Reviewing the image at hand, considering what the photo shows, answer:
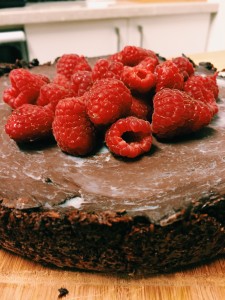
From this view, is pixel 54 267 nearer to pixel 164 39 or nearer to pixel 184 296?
pixel 184 296

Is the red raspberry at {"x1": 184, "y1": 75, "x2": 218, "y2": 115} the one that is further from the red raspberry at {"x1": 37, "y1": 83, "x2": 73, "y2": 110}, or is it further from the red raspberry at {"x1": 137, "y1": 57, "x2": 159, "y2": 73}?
the red raspberry at {"x1": 37, "y1": 83, "x2": 73, "y2": 110}

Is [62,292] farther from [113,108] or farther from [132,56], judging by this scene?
[132,56]

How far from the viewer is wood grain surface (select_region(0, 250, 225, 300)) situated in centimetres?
79

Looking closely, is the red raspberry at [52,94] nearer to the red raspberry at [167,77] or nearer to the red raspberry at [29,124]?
the red raspberry at [29,124]

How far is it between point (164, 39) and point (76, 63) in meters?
1.55

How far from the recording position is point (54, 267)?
33.6 inches

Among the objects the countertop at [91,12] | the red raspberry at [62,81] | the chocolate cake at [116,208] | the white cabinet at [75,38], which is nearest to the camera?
the chocolate cake at [116,208]

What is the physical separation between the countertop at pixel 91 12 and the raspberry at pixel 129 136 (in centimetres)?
155

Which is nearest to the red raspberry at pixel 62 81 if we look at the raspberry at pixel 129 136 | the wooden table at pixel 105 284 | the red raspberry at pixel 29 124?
the red raspberry at pixel 29 124

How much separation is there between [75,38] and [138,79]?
1522 millimetres

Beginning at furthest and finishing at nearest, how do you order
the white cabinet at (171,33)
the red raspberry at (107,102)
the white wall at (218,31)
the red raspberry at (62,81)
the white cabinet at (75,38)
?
1. the white wall at (218,31)
2. the white cabinet at (171,33)
3. the white cabinet at (75,38)
4. the red raspberry at (62,81)
5. the red raspberry at (107,102)

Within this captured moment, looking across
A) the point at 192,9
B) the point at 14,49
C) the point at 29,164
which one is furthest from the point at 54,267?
the point at 192,9

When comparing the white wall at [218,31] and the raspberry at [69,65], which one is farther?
the white wall at [218,31]

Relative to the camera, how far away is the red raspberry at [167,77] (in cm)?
92
